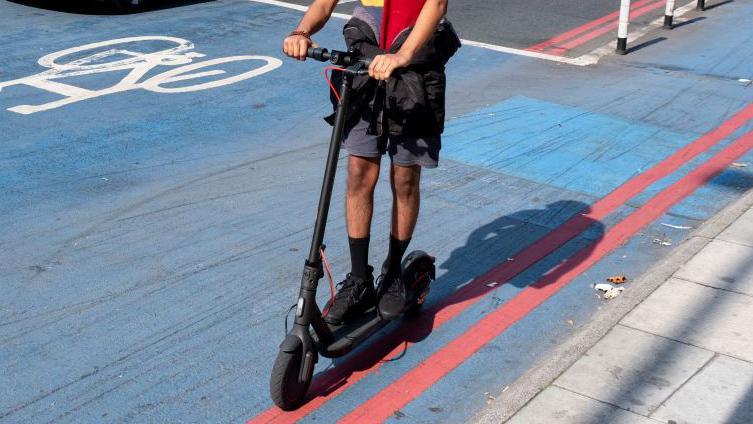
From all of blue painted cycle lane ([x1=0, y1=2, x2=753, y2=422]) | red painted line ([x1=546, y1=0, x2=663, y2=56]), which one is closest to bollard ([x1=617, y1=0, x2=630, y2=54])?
red painted line ([x1=546, y1=0, x2=663, y2=56])

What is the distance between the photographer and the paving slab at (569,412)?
3848 millimetres

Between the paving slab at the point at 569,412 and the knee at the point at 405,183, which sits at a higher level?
the knee at the point at 405,183

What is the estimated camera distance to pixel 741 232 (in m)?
5.85

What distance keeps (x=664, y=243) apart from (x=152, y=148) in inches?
153

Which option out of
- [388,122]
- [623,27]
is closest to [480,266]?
[388,122]

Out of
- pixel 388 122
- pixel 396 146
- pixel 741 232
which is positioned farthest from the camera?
pixel 741 232

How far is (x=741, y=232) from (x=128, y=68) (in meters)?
6.15

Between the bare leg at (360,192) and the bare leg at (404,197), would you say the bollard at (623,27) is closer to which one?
the bare leg at (404,197)

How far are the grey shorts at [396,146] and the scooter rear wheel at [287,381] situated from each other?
981 millimetres

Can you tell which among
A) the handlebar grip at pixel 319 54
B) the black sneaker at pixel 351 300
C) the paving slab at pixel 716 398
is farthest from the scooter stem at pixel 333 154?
the paving slab at pixel 716 398

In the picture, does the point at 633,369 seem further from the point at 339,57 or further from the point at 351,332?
the point at 339,57

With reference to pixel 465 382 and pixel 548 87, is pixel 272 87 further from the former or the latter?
pixel 465 382

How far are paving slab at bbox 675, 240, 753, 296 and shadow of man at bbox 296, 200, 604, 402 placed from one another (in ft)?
2.18

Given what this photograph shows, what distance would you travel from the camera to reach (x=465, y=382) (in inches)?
169
